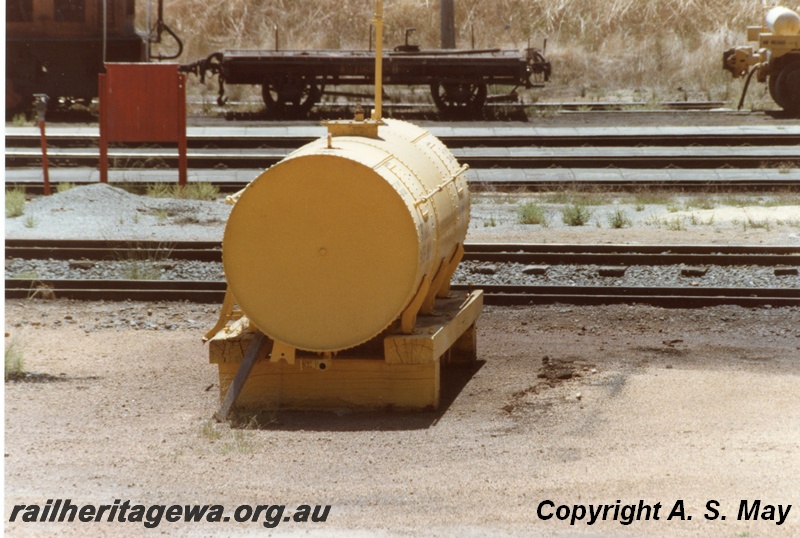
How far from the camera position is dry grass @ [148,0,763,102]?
31641 mm

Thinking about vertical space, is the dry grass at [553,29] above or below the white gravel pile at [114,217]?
above

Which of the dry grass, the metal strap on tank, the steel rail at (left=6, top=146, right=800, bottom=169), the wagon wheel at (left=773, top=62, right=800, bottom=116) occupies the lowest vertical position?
the steel rail at (left=6, top=146, right=800, bottom=169)

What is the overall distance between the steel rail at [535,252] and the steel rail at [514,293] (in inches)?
40.9

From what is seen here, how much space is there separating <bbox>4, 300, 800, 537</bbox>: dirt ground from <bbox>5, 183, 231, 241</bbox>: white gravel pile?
3.40 metres

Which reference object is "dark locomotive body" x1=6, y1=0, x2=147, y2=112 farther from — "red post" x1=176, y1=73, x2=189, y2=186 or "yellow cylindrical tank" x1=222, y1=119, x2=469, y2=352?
"yellow cylindrical tank" x1=222, y1=119, x2=469, y2=352

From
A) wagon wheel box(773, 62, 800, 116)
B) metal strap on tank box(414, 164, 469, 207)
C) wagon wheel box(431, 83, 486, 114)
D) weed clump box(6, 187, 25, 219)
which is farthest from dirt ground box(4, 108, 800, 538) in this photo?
wagon wheel box(773, 62, 800, 116)

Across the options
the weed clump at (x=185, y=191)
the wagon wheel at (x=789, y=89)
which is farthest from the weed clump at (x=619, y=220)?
the wagon wheel at (x=789, y=89)

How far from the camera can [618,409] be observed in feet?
26.8

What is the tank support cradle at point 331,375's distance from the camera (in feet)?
27.0

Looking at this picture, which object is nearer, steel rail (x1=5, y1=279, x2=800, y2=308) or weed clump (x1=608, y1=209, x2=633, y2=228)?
steel rail (x1=5, y1=279, x2=800, y2=308)

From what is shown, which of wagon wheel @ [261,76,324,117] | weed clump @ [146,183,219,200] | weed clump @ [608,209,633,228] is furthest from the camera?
wagon wheel @ [261,76,324,117]

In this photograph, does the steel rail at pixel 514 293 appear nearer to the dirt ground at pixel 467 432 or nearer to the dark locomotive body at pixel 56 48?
the dirt ground at pixel 467 432

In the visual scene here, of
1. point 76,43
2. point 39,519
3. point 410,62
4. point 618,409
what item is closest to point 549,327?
point 618,409

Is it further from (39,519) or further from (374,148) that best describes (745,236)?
(39,519)
